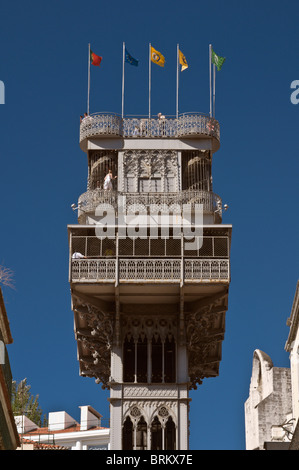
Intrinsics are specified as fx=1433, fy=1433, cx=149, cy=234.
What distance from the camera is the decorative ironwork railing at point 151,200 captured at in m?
61.9

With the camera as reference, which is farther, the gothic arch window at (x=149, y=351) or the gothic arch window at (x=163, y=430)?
the gothic arch window at (x=149, y=351)

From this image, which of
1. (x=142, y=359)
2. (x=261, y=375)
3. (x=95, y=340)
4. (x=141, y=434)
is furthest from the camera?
(x=261, y=375)

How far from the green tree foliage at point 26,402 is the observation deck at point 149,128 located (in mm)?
24410

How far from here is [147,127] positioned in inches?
2549

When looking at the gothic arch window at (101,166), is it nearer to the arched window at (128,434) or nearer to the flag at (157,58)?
the flag at (157,58)

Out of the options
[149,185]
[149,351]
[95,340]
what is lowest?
[149,351]

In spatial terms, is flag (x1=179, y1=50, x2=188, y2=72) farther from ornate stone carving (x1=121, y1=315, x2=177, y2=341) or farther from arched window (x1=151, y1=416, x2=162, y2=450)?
arched window (x1=151, y1=416, x2=162, y2=450)

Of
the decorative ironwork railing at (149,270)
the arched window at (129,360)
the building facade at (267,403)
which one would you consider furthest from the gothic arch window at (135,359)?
the building facade at (267,403)

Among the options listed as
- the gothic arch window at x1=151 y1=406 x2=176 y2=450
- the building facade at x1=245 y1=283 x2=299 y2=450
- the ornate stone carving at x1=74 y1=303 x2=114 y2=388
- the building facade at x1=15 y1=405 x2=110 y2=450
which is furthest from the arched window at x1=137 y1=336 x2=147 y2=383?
the building facade at x1=15 y1=405 x2=110 y2=450

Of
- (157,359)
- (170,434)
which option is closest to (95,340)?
(157,359)

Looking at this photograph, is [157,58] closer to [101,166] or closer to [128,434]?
[101,166]

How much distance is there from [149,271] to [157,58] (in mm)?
12133

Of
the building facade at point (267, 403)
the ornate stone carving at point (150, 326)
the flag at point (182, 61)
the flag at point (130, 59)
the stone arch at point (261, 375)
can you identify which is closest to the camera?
the ornate stone carving at point (150, 326)
